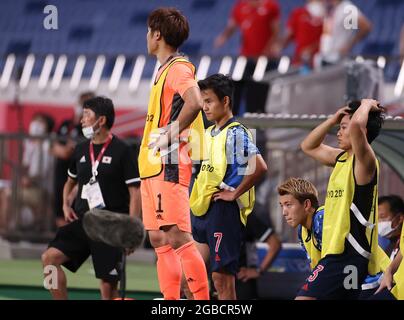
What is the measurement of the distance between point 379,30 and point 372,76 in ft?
33.0

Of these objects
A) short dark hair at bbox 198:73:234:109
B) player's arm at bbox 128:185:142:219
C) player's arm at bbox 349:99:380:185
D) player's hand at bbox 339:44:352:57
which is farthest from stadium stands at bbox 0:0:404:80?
player's arm at bbox 349:99:380:185

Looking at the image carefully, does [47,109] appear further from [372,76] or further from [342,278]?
[342,278]

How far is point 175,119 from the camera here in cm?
830

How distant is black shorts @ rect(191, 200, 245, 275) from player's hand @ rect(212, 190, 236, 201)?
55mm

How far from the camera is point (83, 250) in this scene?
987cm

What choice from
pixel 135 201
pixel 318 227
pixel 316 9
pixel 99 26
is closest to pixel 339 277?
pixel 318 227

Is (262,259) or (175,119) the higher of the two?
(175,119)

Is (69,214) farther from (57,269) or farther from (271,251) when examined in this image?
(271,251)

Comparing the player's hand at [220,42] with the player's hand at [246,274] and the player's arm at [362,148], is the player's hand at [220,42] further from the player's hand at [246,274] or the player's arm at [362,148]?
the player's arm at [362,148]

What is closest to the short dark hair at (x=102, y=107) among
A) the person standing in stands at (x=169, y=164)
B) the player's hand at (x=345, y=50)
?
the person standing in stands at (x=169, y=164)

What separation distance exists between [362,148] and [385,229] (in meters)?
2.48

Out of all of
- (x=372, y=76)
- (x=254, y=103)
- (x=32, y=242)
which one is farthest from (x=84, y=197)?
(x=32, y=242)

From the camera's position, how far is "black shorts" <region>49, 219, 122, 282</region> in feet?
32.2

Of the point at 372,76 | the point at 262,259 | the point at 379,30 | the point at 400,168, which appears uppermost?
the point at 379,30
